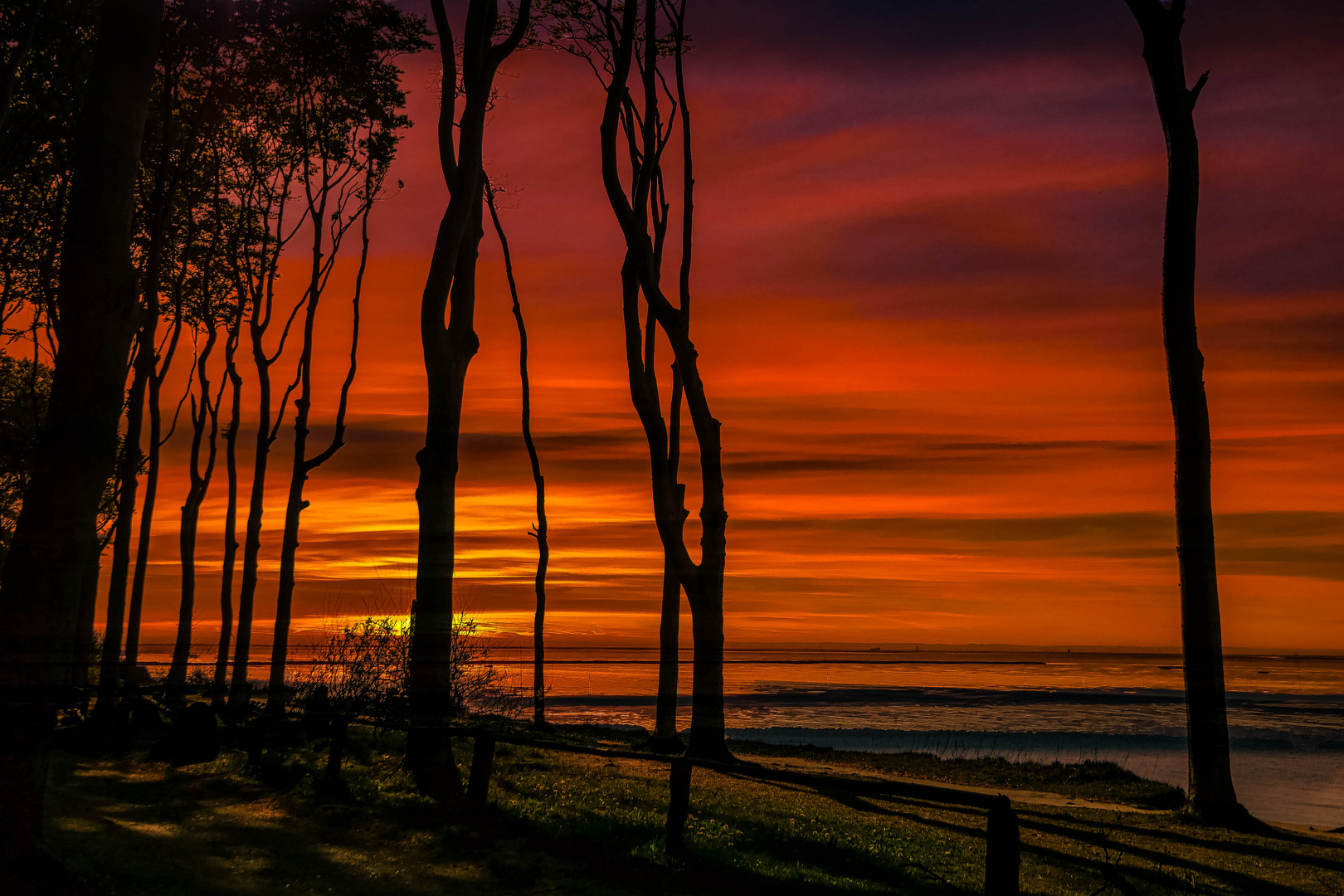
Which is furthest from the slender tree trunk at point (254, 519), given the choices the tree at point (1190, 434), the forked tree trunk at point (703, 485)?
the tree at point (1190, 434)

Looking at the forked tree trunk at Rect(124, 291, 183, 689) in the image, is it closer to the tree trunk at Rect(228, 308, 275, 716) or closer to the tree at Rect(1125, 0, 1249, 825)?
the tree trunk at Rect(228, 308, 275, 716)

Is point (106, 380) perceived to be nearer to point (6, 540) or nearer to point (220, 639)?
point (220, 639)

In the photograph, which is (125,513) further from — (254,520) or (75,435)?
(75,435)

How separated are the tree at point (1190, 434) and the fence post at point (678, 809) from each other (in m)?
8.71

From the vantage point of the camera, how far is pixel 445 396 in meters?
14.0

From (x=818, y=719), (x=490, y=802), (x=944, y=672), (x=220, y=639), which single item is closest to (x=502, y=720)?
(x=220, y=639)

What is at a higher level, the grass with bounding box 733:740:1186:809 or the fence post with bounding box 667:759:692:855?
the fence post with bounding box 667:759:692:855

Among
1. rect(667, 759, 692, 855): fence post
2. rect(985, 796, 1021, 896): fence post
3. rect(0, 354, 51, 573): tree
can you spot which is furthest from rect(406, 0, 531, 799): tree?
rect(0, 354, 51, 573): tree

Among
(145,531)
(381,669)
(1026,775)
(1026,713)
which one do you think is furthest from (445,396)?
(1026,713)

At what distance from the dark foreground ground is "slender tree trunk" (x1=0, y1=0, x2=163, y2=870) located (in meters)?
1.28

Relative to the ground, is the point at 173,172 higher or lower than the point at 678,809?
higher

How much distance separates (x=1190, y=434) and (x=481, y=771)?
38.1ft

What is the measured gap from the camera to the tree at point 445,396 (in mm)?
13086

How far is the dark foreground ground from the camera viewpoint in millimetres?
9000
